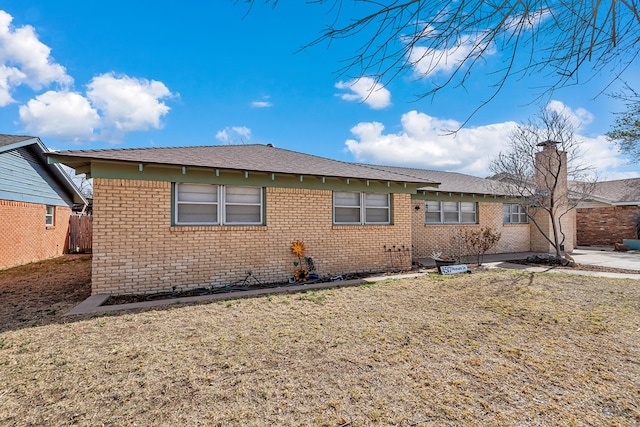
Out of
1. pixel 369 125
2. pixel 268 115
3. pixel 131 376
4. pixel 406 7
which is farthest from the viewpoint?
pixel 268 115

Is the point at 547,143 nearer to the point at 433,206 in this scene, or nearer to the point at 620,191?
the point at 433,206

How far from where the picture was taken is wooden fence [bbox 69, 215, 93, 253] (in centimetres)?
1741

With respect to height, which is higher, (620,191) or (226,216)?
(620,191)

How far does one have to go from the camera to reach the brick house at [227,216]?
22.8 ft

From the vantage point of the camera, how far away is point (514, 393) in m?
2.90

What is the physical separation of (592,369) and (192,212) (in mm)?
8249

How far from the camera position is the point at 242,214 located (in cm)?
847

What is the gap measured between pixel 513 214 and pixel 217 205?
1599cm

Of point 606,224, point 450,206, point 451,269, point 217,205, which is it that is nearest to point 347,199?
point 451,269

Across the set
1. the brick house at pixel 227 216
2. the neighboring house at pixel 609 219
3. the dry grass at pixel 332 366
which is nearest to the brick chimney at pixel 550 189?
the neighboring house at pixel 609 219

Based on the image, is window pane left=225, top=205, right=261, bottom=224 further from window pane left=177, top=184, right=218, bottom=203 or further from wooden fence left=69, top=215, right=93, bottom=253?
wooden fence left=69, top=215, right=93, bottom=253

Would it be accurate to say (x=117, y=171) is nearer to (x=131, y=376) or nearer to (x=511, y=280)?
(x=131, y=376)

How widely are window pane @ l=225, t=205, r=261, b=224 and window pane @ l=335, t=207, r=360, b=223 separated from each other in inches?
108

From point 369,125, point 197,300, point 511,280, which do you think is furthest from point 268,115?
point 511,280
